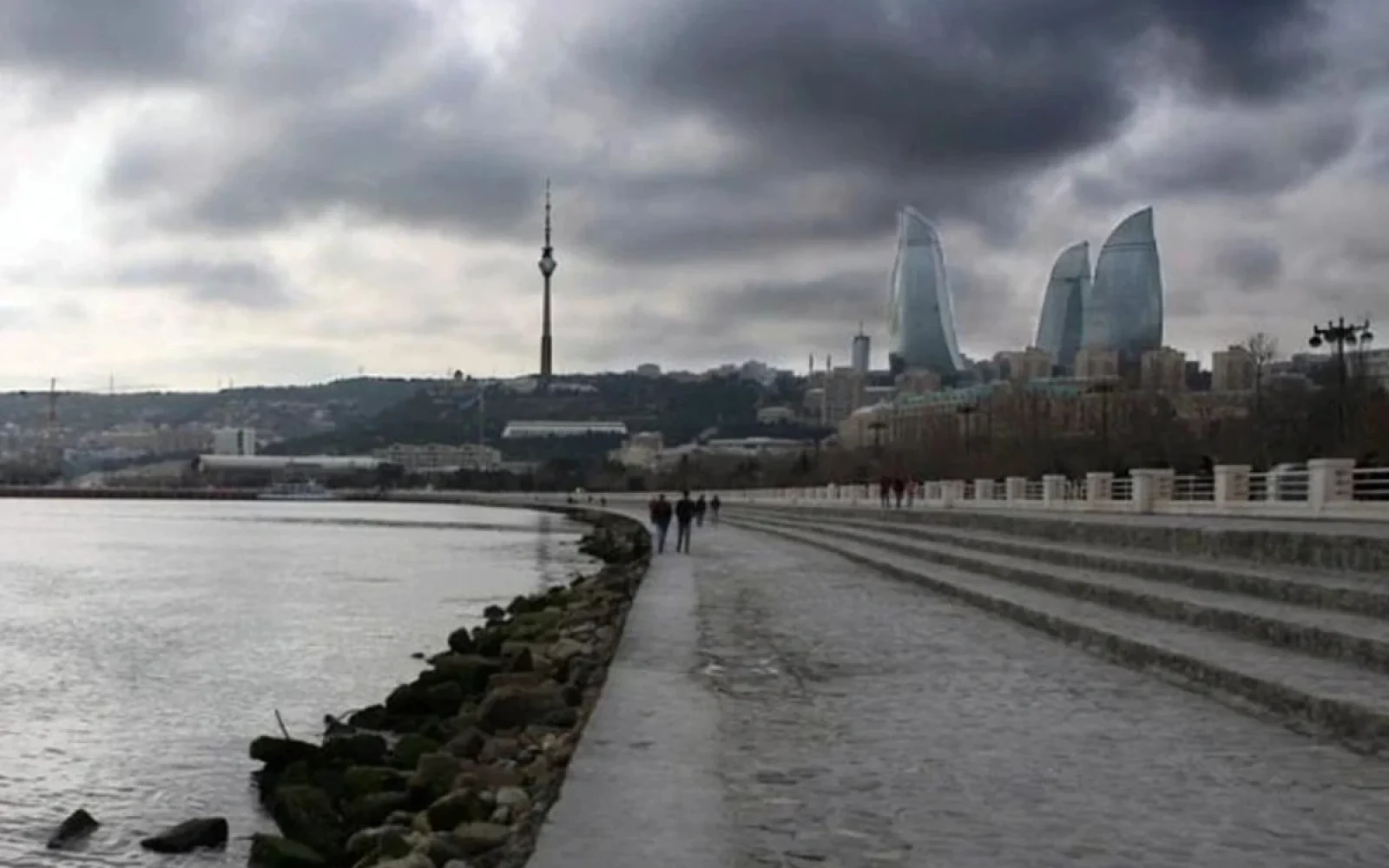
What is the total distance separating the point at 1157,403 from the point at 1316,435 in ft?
94.3

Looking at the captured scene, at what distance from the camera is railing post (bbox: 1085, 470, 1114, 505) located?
116 ft

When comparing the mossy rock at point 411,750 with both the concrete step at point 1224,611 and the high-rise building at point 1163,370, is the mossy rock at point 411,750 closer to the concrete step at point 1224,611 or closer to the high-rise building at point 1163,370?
the concrete step at point 1224,611

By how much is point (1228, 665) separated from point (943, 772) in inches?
113

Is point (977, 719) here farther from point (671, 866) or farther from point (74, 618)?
point (74, 618)

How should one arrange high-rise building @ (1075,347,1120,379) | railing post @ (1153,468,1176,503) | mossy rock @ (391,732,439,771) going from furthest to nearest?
high-rise building @ (1075,347,1120,379) < railing post @ (1153,468,1176,503) < mossy rock @ (391,732,439,771)

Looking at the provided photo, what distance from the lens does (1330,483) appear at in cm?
2164

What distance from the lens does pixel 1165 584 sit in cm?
1389

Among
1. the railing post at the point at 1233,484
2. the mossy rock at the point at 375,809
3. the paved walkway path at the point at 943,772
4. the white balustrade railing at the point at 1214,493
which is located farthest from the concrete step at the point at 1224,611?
the railing post at the point at 1233,484

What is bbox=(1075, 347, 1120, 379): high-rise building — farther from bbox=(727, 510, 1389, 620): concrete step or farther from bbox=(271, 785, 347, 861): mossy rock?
bbox=(271, 785, 347, 861): mossy rock

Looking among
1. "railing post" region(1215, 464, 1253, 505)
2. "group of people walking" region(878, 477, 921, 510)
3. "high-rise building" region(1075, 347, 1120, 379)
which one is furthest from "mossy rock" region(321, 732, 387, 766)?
"high-rise building" region(1075, 347, 1120, 379)

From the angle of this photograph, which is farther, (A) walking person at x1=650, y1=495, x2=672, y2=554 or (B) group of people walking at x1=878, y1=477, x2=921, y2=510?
(B) group of people walking at x1=878, y1=477, x2=921, y2=510

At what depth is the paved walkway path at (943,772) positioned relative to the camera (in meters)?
5.76

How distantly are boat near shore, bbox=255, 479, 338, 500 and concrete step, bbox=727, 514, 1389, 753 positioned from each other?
171 metres

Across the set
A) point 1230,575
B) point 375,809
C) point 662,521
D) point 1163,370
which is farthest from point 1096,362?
point 375,809
